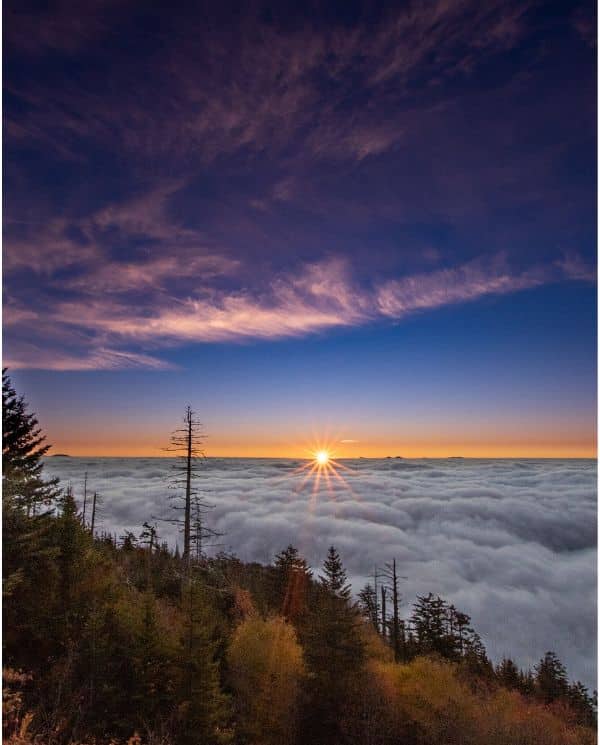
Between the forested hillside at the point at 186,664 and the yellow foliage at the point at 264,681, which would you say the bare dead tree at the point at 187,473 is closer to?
the forested hillside at the point at 186,664

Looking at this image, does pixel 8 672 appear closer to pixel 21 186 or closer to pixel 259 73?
pixel 21 186

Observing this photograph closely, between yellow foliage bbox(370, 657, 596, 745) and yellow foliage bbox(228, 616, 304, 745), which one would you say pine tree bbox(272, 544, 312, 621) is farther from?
yellow foliage bbox(228, 616, 304, 745)

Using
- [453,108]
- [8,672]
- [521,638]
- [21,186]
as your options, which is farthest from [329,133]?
[521,638]

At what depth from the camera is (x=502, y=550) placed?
17425cm

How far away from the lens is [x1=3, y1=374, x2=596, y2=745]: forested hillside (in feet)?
34.7

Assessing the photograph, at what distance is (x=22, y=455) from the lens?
10508 mm

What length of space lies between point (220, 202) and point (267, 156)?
865 mm

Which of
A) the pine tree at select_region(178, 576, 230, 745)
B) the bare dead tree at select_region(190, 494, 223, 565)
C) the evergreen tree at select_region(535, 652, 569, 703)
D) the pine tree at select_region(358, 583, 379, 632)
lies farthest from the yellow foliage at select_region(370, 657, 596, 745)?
the pine tree at select_region(358, 583, 379, 632)

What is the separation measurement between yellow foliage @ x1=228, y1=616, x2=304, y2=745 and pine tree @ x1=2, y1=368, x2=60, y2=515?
11.3 meters

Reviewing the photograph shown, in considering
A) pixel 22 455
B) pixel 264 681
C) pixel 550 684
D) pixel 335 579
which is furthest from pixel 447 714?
pixel 550 684

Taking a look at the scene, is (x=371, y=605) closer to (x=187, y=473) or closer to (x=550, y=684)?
(x=550, y=684)

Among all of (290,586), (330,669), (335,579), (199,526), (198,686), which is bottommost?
(290,586)

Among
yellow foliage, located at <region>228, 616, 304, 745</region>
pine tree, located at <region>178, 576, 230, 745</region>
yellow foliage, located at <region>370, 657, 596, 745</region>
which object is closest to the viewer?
pine tree, located at <region>178, 576, 230, 745</region>

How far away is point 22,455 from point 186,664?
7623mm
